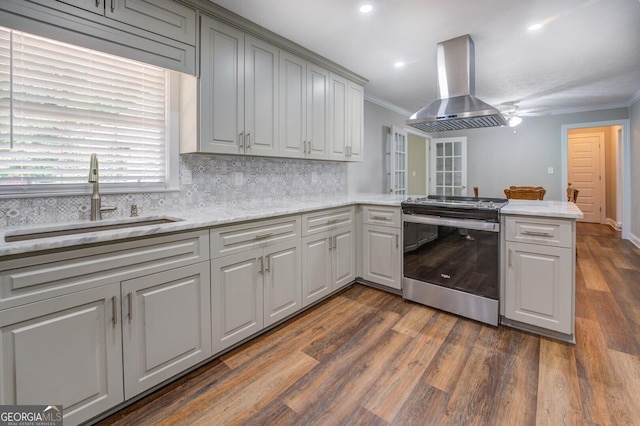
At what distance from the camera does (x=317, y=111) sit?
300cm

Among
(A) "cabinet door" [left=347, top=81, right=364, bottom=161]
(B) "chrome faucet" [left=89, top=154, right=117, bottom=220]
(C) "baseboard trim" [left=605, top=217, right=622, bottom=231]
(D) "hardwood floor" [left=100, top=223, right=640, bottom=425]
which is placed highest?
(A) "cabinet door" [left=347, top=81, right=364, bottom=161]

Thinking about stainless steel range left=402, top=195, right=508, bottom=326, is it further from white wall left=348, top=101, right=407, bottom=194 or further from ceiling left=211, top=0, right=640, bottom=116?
white wall left=348, top=101, right=407, bottom=194

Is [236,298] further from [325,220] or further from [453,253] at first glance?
[453,253]

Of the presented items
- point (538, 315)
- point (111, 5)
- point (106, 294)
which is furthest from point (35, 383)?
point (538, 315)

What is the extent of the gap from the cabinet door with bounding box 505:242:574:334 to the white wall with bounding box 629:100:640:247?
4071mm

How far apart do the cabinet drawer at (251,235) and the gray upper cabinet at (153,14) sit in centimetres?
127

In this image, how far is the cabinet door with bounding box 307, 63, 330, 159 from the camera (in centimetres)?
292

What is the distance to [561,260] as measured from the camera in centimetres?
204

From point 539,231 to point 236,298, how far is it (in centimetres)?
212

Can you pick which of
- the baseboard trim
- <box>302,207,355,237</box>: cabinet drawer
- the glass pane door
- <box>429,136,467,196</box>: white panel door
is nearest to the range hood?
<box>302,207,355,237</box>: cabinet drawer

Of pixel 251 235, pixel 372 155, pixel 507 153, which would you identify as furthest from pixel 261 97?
pixel 507 153

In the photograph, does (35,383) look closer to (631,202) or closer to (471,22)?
(471,22)

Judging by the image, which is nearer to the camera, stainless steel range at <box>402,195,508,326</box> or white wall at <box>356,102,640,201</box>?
stainless steel range at <box>402,195,508,326</box>

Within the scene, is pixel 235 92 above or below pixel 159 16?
below
